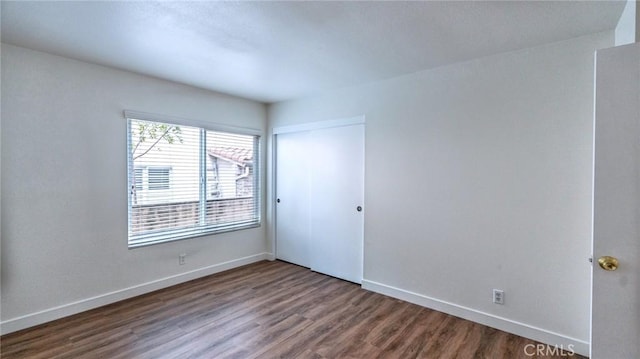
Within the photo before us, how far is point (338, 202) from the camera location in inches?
153

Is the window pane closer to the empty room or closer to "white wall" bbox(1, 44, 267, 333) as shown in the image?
the empty room

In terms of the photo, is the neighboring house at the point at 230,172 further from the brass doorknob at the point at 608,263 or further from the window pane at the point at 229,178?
the brass doorknob at the point at 608,263

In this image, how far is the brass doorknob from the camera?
141 cm

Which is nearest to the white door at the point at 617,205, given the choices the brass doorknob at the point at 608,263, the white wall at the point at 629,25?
the brass doorknob at the point at 608,263

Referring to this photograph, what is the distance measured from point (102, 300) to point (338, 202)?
2789 mm

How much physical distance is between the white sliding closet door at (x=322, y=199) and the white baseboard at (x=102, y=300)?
3.15 ft

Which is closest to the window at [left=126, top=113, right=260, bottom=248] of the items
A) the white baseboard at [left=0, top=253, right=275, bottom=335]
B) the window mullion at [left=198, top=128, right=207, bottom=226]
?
the window mullion at [left=198, top=128, right=207, bottom=226]

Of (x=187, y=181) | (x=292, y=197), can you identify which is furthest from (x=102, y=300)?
(x=292, y=197)

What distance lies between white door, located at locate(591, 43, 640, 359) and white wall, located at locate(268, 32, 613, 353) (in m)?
1.01

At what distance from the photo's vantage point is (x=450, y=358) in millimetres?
2197

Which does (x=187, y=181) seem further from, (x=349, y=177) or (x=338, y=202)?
(x=349, y=177)

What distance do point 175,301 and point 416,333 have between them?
246cm

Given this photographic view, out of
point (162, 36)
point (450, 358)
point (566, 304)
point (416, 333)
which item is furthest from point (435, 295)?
→ point (162, 36)

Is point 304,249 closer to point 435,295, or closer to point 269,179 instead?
point 269,179
